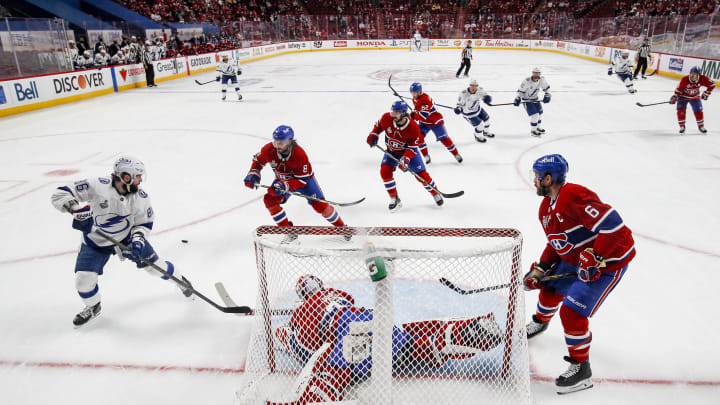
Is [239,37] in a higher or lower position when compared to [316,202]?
higher

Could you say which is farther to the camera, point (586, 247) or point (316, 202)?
point (316, 202)

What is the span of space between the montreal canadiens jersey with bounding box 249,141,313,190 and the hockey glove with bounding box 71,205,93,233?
1.48 m

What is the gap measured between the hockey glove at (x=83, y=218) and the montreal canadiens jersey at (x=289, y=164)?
58.2 inches

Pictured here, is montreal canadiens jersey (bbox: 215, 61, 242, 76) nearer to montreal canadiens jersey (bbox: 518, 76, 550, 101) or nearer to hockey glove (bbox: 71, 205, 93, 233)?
montreal canadiens jersey (bbox: 518, 76, 550, 101)

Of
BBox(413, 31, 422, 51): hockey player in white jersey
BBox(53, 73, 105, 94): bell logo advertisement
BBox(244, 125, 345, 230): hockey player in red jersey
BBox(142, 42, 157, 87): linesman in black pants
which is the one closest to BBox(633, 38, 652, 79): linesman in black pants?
BBox(413, 31, 422, 51): hockey player in white jersey

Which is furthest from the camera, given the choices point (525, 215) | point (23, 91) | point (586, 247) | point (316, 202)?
point (23, 91)

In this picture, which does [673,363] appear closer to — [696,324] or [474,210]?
[696,324]

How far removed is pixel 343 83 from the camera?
14.9m

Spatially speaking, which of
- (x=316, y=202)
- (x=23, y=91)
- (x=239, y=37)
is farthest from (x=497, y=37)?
(x=316, y=202)

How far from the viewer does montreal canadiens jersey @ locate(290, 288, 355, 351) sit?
7.48 feet

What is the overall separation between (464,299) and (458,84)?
12.4 metres

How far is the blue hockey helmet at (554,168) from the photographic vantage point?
228 centimetres

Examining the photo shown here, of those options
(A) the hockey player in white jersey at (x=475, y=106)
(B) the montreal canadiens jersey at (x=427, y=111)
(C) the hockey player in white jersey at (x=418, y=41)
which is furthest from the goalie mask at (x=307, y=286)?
(C) the hockey player in white jersey at (x=418, y=41)

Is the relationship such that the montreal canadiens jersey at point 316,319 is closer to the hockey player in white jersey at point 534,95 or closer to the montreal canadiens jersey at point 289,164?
the montreal canadiens jersey at point 289,164
